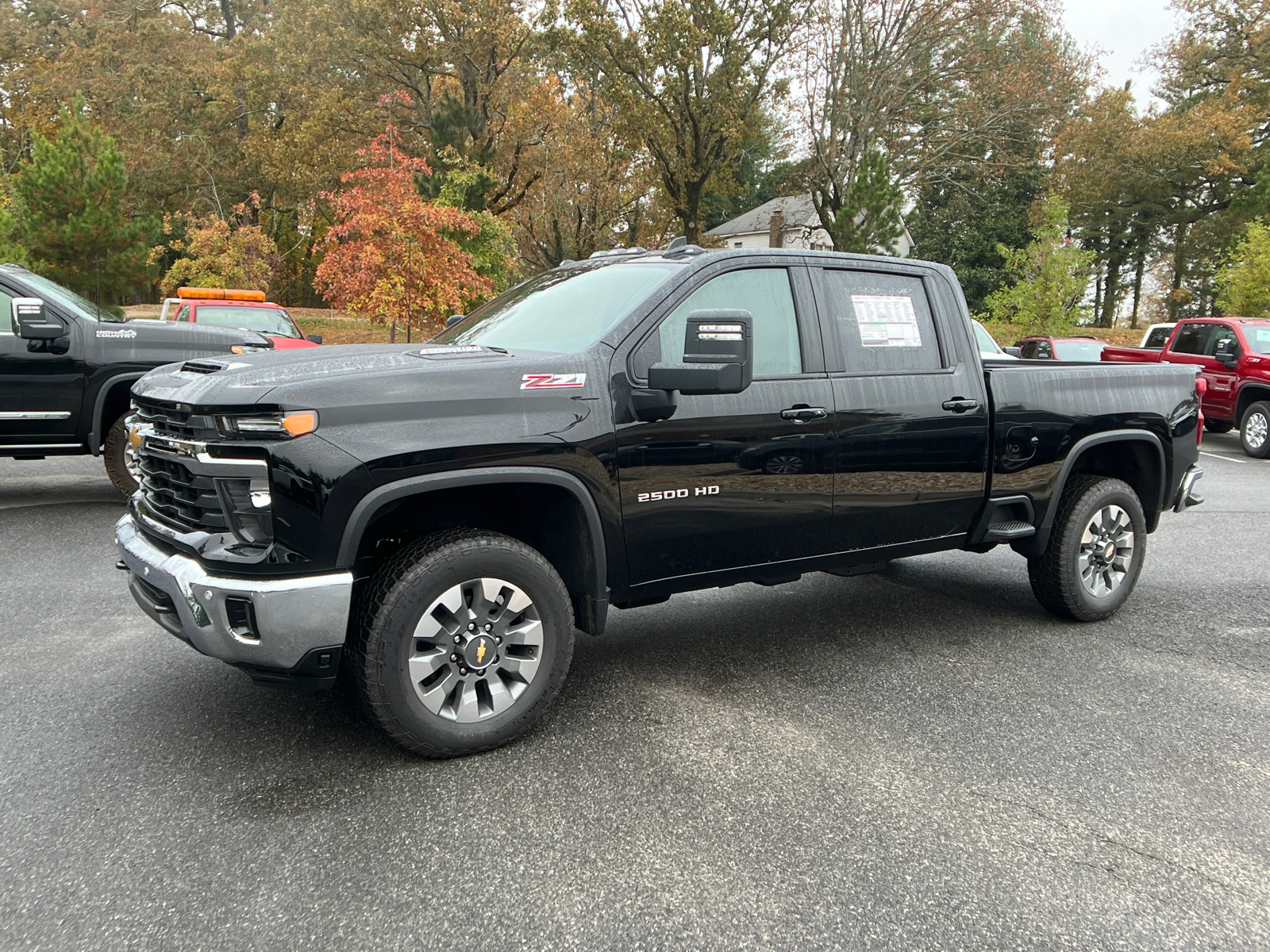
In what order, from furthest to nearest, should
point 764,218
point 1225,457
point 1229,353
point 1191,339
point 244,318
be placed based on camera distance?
point 764,218 < point 1191,339 < point 1229,353 < point 1225,457 < point 244,318

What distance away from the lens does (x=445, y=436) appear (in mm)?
3281

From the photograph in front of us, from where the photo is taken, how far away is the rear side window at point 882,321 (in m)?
4.41

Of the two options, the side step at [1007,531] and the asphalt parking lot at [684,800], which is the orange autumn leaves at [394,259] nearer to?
the asphalt parking lot at [684,800]

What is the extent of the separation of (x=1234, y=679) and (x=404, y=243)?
17.0m

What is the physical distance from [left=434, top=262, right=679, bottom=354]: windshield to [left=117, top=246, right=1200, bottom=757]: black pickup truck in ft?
0.05

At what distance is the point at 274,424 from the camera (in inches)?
121

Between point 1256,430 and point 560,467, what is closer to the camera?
point 560,467

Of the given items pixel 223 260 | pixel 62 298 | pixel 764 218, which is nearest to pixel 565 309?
pixel 62 298

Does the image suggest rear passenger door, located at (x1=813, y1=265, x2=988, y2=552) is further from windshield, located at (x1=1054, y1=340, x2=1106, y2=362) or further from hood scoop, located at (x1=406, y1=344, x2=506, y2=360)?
windshield, located at (x1=1054, y1=340, x2=1106, y2=362)

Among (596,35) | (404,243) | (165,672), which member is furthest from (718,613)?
(596,35)

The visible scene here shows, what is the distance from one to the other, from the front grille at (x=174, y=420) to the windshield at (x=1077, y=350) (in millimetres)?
16625

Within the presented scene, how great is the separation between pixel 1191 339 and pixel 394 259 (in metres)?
14.7

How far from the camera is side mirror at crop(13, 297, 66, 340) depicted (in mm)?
6773

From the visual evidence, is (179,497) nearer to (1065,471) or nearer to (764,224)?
(1065,471)
